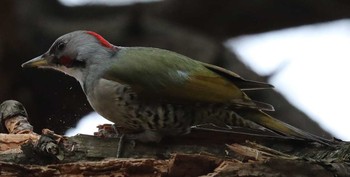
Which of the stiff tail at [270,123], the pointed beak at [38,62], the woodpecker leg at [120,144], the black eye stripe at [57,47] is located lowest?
the woodpecker leg at [120,144]

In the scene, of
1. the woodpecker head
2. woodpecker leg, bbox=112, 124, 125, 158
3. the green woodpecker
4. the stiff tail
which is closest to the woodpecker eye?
the woodpecker head

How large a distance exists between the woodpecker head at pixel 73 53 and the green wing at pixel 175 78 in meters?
0.11

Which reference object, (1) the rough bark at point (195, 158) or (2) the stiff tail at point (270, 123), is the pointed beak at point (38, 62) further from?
(2) the stiff tail at point (270, 123)

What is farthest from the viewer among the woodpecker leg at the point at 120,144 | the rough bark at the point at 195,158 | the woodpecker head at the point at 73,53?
the woodpecker head at the point at 73,53

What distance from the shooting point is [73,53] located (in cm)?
315

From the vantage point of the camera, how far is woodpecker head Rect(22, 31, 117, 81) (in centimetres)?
314

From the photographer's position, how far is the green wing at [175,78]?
2936mm

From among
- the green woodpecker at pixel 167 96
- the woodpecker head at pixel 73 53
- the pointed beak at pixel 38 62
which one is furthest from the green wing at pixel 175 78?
the pointed beak at pixel 38 62

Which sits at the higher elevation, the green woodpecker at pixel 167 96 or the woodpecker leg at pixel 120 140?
the green woodpecker at pixel 167 96

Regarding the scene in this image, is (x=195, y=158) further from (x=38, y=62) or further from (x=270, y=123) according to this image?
(x=38, y=62)

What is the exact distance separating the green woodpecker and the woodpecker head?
78mm

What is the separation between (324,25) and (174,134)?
78 cm

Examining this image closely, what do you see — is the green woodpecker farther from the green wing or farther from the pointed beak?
the pointed beak

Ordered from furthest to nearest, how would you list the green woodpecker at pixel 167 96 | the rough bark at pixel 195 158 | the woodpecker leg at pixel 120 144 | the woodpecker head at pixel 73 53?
1. the woodpecker head at pixel 73 53
2. the green woodpecker at pixel 167 96
3. the woodpecker leg at pixel 120 144
4. the rough bark at pixel 195 158
